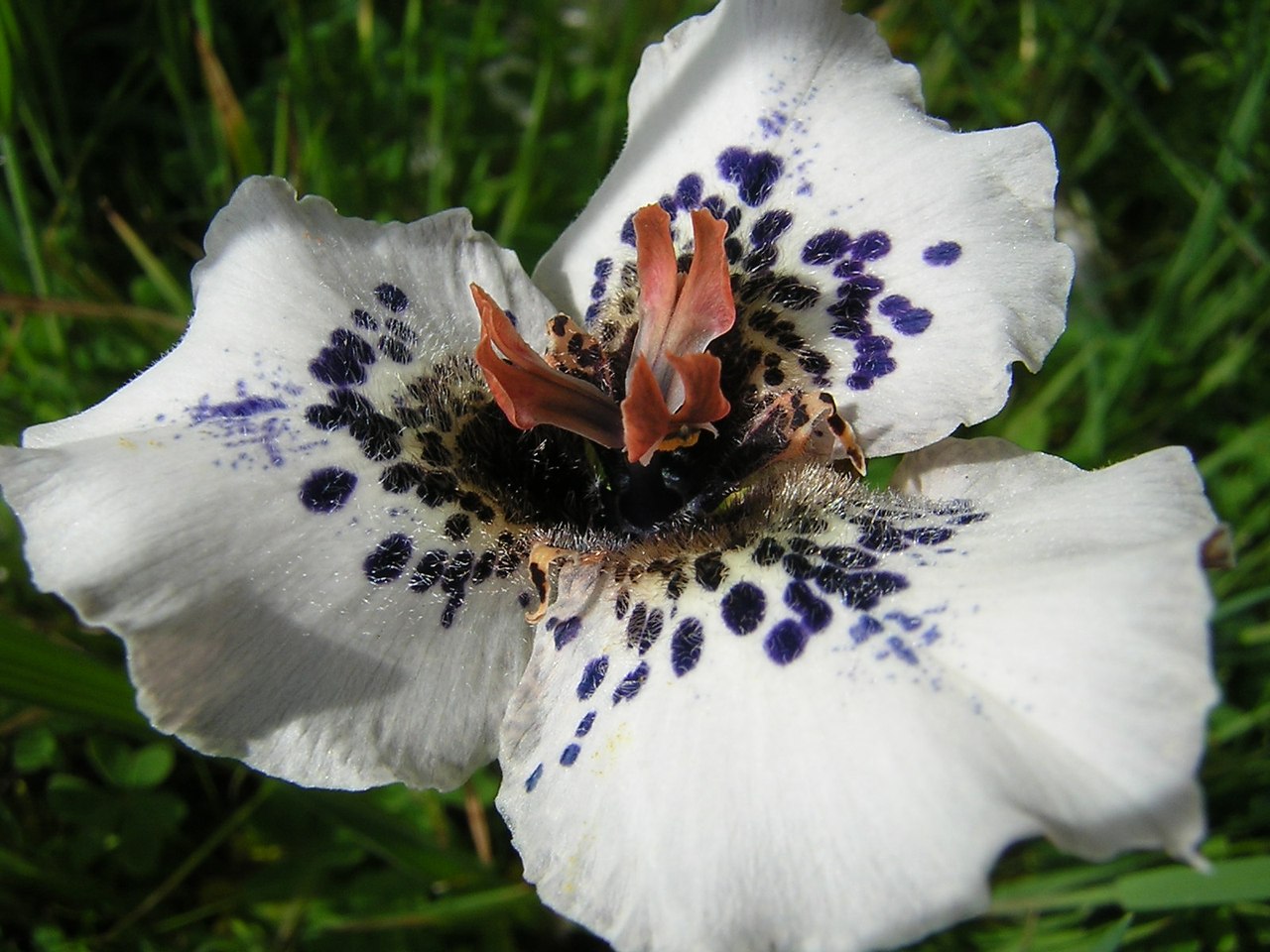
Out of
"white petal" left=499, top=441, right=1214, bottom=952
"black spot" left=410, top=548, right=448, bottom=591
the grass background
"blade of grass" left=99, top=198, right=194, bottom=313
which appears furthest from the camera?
"blade of grass" left=99, top=198, right=194, bottom=313

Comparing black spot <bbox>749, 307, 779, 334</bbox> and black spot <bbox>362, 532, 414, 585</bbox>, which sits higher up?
black spot <bbox>749, 307, 779, 334</bbox>

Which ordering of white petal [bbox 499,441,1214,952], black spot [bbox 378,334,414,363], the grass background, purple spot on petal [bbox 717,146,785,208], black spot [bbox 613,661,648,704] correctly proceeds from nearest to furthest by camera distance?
white petal [bbox 499,441,1214,952] → black spot [bbox 613,661,648,704] → black spot [bbox 378,334,414,363] → purple spot on petal [bbox 717,146,785,208] → the grass background

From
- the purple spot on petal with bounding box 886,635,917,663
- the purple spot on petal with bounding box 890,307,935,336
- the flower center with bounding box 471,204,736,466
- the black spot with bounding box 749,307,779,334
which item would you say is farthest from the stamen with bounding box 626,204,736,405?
the purple spot on petal with bounding box 886,635,917,663

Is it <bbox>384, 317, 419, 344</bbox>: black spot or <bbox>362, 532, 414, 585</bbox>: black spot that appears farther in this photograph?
<bbox>384, 317, 419, 344</bbox>: black spot

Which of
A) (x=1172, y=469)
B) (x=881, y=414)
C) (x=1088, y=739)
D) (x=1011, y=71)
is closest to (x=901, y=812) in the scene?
(x=1088, y=739)

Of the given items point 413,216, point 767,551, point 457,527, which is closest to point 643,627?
point 767,551

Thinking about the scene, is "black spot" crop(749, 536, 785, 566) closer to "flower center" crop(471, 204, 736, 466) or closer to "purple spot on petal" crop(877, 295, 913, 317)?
"flower center" crop(471, 204, 736, 466)

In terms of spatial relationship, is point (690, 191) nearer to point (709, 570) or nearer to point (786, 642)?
point (709, 570)

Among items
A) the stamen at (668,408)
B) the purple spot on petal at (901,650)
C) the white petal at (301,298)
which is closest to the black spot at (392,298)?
the white petal at (301,298)
